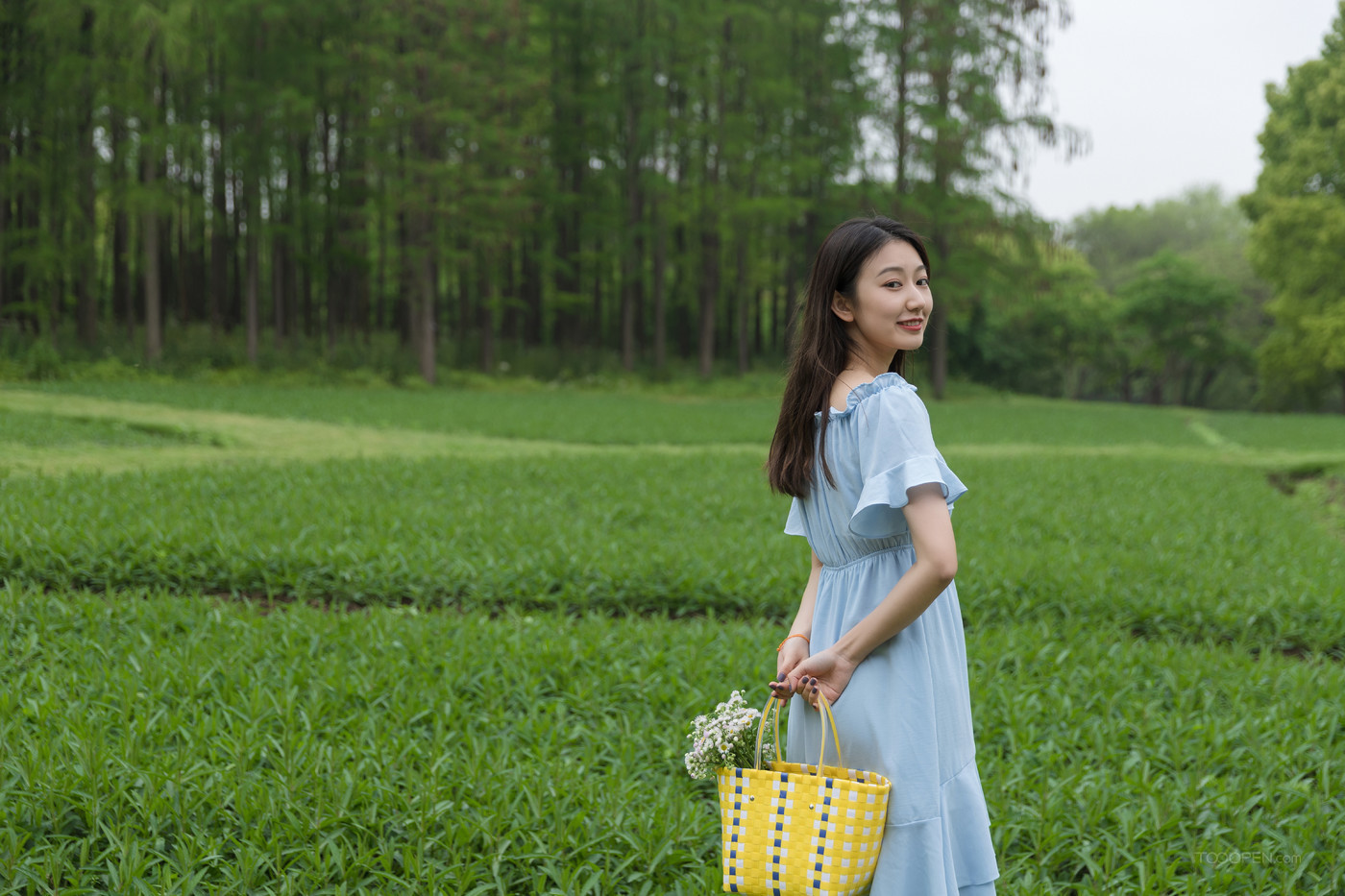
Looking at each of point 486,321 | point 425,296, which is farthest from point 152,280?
point 486,321

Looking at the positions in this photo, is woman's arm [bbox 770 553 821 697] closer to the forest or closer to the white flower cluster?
the white flower cluster

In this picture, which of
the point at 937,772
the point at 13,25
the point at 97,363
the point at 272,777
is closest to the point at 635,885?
the point at 272,777

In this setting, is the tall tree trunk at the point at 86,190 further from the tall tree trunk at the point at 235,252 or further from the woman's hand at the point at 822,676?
the woman's hand at the point at 822,676

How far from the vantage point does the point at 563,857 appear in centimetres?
275

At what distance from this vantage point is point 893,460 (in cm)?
153

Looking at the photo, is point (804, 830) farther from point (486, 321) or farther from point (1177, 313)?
point (1177, 313)

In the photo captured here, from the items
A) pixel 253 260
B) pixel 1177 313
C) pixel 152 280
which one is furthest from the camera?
pixel 1177 313

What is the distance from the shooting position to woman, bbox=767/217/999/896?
1525 millimetres

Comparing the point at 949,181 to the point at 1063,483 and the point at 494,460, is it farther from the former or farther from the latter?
Answer: the point at 494,460

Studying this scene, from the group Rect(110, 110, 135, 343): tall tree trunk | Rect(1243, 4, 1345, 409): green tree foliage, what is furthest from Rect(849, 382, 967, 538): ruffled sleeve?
Rect(1243, 4, 1345, 409): green tree foliage

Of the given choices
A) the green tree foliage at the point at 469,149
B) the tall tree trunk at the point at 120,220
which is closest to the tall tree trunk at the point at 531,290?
the green tree foliage at the point at 469,149

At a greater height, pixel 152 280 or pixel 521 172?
pixel 521 172

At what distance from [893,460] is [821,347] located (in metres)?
0.30

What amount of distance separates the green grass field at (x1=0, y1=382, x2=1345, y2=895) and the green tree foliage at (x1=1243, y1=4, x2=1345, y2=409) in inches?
1018
